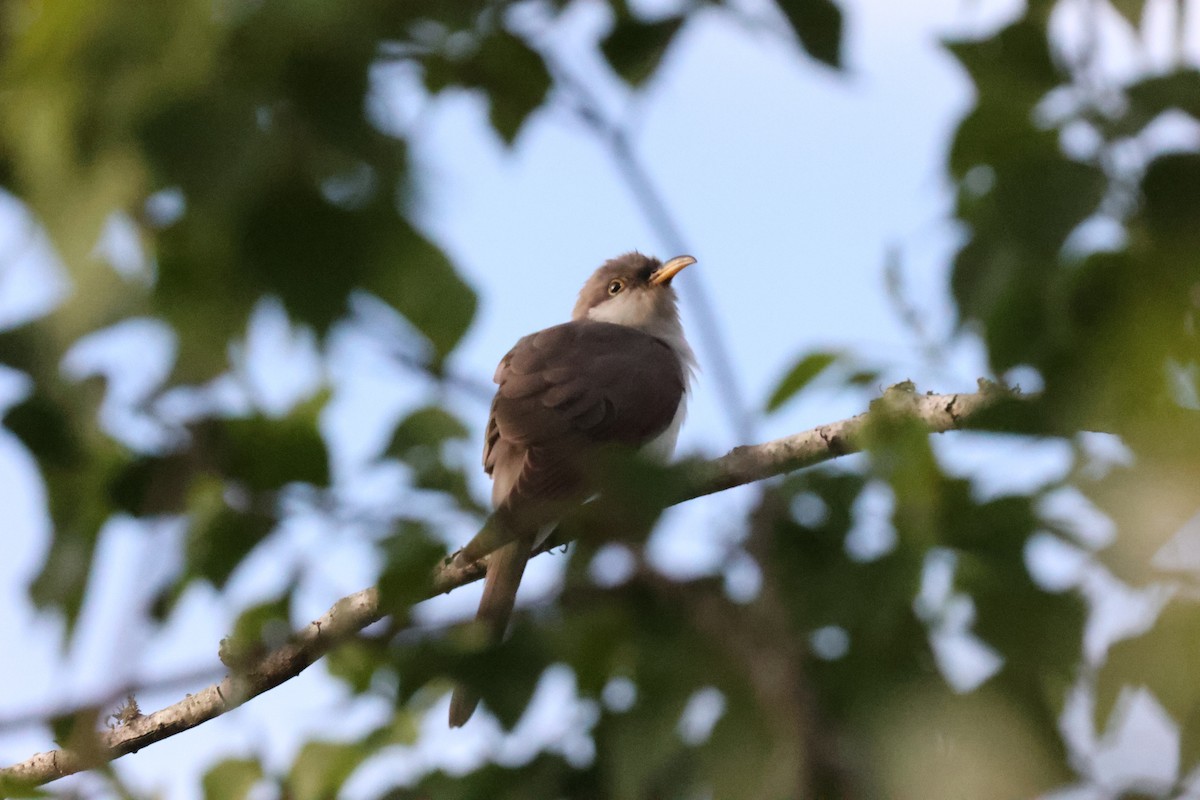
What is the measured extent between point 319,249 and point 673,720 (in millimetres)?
643

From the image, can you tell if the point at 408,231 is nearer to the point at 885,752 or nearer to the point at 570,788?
the point at 885,752

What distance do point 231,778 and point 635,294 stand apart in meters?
5.99

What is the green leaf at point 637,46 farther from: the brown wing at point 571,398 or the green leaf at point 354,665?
the brown wing at point 571,398

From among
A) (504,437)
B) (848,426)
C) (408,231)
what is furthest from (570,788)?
(504,437)

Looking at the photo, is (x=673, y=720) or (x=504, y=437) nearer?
Answer: (x=673, y=720)

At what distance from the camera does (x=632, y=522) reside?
115 cm

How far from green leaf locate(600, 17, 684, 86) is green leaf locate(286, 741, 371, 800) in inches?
40.3

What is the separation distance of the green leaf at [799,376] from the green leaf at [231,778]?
107cm

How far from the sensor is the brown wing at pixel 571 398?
512 cm

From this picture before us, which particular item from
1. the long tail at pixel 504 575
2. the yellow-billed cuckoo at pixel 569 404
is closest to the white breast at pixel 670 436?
the yellow-billed cuckoo at pixel 569 404

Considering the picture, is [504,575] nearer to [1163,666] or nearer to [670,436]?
[670,436]

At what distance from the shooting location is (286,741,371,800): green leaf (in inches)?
70.6

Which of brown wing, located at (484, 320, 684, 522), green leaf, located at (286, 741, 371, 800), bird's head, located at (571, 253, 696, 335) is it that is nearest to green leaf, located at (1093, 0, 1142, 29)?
green leaf, located at (286, 741, 371, 800)

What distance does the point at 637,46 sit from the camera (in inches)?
55.4
